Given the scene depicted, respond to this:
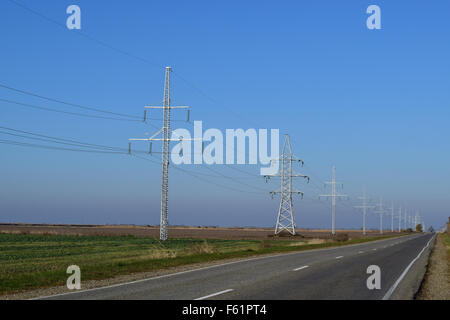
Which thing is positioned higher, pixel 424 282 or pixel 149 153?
pixel 149 153

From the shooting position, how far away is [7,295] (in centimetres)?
1373

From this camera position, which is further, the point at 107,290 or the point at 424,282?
the point at 424,282

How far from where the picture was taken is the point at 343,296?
13273 mm

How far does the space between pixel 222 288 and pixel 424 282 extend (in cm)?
719
